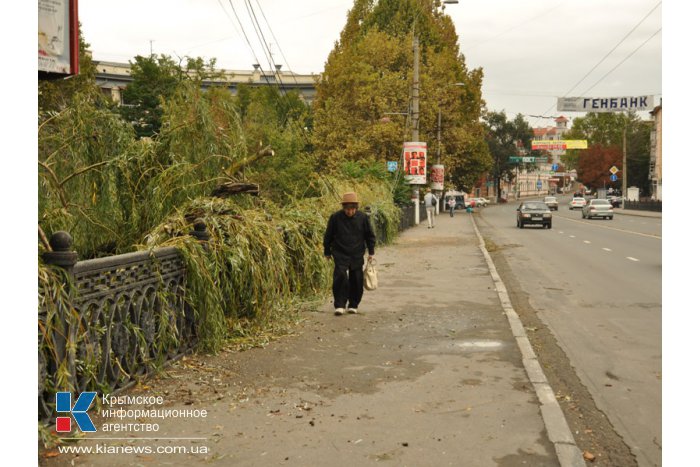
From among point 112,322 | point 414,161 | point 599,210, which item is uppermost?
point 414,161

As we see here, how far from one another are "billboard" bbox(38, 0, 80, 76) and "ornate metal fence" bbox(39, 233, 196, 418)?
133cm

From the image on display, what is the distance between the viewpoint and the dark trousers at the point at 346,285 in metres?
10.6

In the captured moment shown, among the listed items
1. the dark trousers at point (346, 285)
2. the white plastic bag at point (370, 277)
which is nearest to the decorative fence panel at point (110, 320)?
the dark trousers at point (346, 285)

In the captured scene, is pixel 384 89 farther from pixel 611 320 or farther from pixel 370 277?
pixel 611 320

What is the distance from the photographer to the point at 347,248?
10633mm

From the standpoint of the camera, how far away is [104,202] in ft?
27.1

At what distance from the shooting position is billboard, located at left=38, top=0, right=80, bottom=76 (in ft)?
17.8

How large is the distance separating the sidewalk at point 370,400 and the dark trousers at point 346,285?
0.28 m

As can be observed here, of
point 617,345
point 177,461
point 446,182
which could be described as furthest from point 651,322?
point 446,182

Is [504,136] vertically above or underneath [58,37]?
above

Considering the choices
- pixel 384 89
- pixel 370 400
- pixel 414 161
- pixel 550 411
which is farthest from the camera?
pixel 384 89

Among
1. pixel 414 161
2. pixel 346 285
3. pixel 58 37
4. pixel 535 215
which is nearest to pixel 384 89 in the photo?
pixel 535 215

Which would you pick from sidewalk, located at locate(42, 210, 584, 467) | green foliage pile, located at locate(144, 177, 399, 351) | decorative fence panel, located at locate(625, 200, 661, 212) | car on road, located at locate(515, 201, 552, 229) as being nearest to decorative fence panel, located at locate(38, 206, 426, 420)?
green foliage pile, located at locate(144, 177, 399, 351)

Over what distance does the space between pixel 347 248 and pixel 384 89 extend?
119ft
